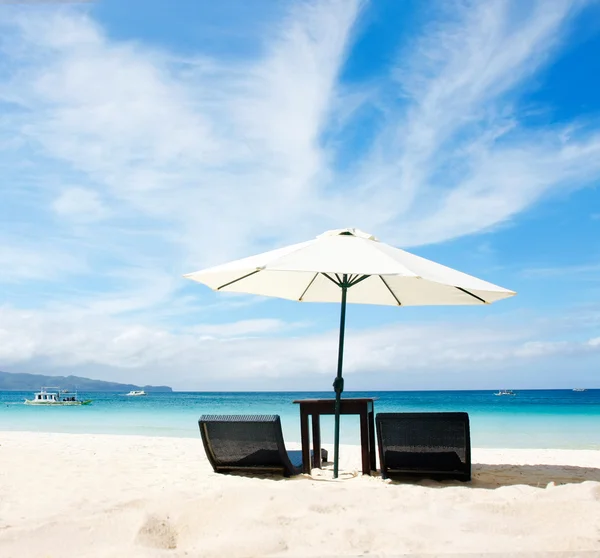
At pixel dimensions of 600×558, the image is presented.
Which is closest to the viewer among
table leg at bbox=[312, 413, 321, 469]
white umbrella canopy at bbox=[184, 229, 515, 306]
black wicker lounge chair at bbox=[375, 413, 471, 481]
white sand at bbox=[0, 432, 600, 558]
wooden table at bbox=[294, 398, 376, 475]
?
white sand at bbox=[0, 432, 600, 558]

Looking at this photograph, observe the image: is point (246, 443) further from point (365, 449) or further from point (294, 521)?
point (294, 521)

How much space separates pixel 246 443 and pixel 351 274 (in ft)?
5.36

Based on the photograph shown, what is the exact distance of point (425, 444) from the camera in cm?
451

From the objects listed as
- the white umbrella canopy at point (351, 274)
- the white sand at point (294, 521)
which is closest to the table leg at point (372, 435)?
the white sand at point (294, 521)

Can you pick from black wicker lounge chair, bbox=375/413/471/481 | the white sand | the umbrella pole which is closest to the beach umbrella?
the umbrella pole

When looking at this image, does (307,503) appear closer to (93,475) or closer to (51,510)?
(51,510)

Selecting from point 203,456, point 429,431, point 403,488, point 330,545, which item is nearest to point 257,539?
point 330,545

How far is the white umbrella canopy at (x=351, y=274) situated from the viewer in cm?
416

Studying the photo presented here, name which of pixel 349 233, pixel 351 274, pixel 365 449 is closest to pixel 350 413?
pixel 365 449

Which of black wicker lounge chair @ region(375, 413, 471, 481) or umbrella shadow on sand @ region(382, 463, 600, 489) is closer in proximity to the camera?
black wicker lounge chair @ region(375, 413, 471, 481)

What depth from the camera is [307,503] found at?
3193mm

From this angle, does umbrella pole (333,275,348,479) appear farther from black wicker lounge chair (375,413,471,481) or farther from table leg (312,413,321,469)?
black wicker lounge chair (375,413,471,481)

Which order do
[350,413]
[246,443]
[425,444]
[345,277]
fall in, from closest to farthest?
[425,444] → [246,443] → [350,413] → [345,277]

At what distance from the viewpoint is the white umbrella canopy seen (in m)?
4.16
